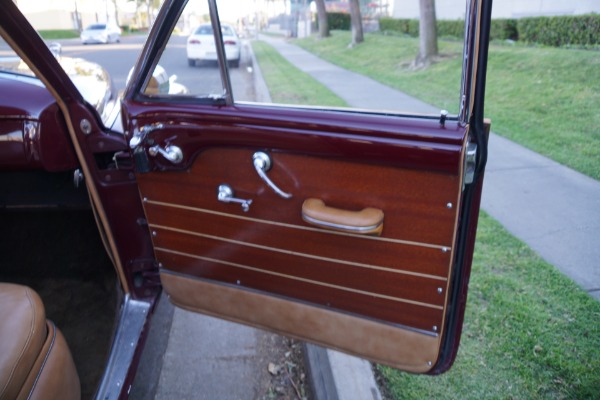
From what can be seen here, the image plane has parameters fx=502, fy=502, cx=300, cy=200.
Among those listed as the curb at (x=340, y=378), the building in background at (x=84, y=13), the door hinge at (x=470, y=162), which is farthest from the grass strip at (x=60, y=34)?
the curb at (x=340, y=378)

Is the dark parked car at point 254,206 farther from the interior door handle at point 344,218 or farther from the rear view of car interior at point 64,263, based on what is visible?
the rear view of car interior at point 64,263

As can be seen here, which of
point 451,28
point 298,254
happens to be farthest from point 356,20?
point 298,254

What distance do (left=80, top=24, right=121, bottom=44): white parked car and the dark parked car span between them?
39 cm

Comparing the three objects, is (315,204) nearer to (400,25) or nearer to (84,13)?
(400,25)

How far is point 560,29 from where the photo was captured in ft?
12.8

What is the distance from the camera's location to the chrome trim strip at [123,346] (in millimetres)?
1842

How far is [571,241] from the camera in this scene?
3318mm

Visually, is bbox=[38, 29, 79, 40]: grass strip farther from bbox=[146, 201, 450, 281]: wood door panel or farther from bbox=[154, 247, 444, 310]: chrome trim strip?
bbox=[154, 247, 444, 310]: chrome trim strip

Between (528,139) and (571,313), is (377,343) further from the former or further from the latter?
(528,139)

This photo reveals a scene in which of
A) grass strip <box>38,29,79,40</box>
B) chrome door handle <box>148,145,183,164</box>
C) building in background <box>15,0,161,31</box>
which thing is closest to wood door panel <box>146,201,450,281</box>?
chrome door handle <box>148,145,183,164</box>

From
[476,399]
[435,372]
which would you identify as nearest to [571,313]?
[476,399]

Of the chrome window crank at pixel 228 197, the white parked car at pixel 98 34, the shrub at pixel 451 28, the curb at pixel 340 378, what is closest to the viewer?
the shrub at pixel 451 28

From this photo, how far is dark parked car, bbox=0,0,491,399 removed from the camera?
4.77 ft

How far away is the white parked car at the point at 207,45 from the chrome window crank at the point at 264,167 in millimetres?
373
